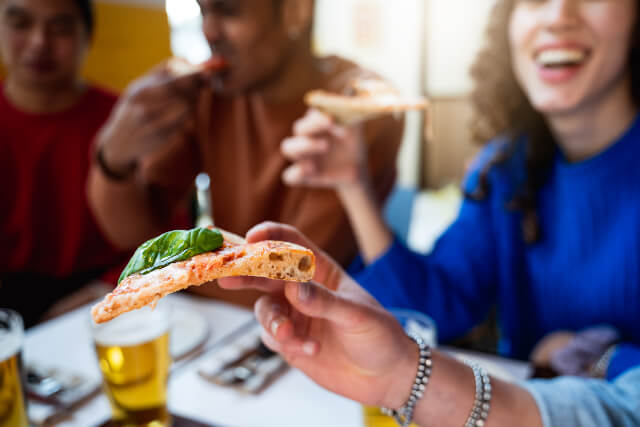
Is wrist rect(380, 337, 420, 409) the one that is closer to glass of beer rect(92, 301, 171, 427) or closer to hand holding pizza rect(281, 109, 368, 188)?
glass of beer rect(92, 301, 171, 427)

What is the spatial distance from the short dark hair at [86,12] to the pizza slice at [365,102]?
145cm

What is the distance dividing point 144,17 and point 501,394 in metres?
2.94

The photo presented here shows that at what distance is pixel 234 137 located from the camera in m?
1.69

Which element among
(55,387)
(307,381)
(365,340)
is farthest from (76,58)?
(365,340)

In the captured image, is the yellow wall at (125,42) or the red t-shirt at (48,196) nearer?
the red t-shirt at (48,196)

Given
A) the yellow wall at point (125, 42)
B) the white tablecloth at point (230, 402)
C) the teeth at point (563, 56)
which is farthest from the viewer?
the yellow wall at point (125, 42)

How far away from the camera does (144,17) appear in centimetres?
282

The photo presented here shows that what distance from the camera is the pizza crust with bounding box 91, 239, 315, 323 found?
1.31 ft

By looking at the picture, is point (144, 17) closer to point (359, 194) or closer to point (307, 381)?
point (359, 194)

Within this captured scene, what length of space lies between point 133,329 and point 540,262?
3.77 ft

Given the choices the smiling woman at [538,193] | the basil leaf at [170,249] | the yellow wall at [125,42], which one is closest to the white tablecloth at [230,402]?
the smiling woman at [538,193]

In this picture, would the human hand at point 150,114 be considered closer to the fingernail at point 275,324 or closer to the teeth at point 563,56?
the teeth at point 563,56

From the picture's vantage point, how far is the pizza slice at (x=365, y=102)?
1158 millimetres

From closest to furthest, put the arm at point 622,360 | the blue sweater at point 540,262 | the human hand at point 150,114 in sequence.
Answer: the arm at point 622,360
the blue sweater at point 540,262
the human hand at point 150,114
